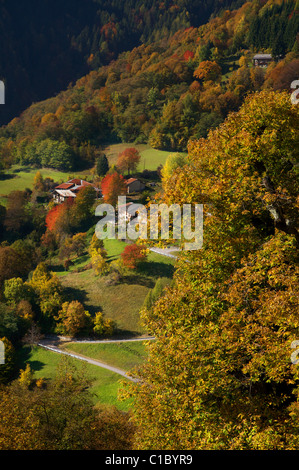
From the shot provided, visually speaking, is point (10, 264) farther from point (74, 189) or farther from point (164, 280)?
point (74, 189)

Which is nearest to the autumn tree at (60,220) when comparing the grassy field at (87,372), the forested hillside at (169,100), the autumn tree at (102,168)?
the autumn tree at (102,168)

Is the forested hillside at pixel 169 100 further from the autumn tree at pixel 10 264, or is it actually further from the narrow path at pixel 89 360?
the narrow path at pixel 89 360

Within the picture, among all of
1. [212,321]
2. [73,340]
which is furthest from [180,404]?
[73,340]

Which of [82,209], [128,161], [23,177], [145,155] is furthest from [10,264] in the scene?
[145,155]

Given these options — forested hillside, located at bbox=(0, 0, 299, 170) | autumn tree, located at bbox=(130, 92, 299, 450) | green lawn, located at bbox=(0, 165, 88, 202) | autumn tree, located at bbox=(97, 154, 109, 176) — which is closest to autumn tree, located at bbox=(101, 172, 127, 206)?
autumn tree, located at bbox=(97, 154, 109, 176)

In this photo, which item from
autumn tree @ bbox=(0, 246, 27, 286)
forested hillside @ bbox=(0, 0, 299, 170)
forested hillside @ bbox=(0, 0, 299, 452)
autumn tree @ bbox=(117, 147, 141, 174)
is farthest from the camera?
forested hillside @ bbox=(0, 0, 299, 170)

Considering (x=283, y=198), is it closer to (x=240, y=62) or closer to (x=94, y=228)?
(x=94, y=228)

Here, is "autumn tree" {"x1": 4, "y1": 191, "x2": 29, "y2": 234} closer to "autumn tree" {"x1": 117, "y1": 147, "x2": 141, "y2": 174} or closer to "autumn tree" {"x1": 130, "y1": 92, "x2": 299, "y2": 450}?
"autumn tree" {"x1": 117, "y1": 147, "x2": 141, "y2": 174}
